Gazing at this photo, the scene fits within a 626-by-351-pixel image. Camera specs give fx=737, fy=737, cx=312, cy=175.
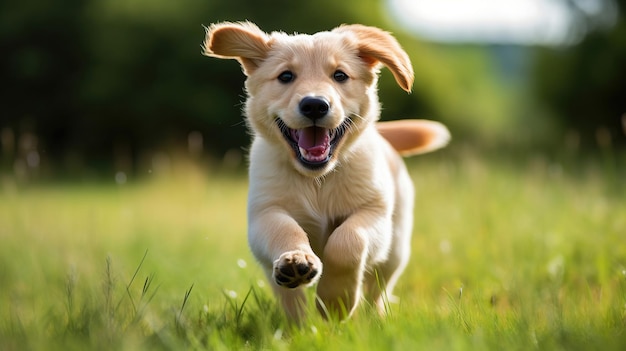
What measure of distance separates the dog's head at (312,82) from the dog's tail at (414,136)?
0.84 m

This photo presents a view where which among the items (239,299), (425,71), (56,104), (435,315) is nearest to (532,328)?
(435,315)

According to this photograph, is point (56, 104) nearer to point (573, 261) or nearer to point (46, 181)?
point (46, 181)

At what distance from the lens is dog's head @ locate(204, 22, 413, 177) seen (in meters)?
3.22

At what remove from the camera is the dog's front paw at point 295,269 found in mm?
2809

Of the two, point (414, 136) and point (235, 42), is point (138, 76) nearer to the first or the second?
point (414, 136)

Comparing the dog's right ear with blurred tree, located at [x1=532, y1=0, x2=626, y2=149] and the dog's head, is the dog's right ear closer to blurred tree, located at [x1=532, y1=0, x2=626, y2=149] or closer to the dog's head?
the dog's head

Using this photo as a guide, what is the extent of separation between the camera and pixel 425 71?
1560cm

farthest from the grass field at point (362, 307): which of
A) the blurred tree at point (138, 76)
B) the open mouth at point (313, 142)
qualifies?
the blurred tree at point (138, 76)

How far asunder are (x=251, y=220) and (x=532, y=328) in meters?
1.32

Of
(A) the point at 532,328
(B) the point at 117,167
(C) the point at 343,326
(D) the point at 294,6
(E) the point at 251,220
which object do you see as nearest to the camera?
(A) the point at 532,328

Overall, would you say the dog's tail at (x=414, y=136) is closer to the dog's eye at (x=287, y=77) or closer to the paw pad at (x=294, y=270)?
the dog's eye at (x=287, y=77)

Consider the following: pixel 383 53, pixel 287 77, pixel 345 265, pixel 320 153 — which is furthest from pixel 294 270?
pixel 383 53

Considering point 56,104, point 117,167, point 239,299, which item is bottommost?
point 117,167

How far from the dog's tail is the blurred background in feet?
27.8
